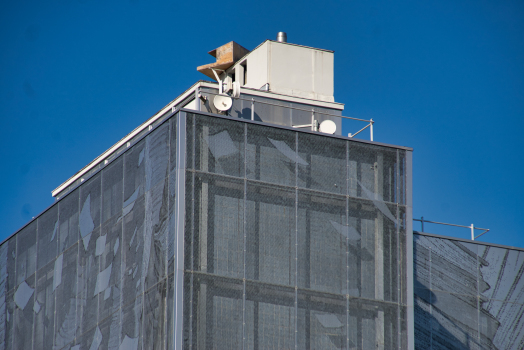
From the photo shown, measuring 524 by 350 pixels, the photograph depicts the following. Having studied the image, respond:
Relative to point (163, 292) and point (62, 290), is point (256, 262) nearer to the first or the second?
point (163, 292)

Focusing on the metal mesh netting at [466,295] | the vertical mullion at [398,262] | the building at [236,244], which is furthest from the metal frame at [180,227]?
the metal mesh netting at [466,295]

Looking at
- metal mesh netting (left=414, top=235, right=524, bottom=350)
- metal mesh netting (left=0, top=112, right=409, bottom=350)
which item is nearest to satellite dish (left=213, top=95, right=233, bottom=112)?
metal mesh netting (left=0, top=112, right=409, bottom=350)

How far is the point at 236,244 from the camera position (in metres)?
34.1

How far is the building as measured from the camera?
33438 mm

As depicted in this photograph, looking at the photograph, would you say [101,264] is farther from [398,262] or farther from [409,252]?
[409,252]

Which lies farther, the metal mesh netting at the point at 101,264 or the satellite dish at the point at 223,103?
the satellite dish at the point at 223,103

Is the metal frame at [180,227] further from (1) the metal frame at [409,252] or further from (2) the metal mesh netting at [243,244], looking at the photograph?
(1) the metal frame at [409,252]

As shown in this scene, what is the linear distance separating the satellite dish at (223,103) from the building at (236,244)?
0.03 metres

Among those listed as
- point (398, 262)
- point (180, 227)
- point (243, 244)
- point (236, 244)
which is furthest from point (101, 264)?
point (398, 262)

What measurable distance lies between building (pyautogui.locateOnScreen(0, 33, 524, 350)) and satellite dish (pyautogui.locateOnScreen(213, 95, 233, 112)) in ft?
0.11

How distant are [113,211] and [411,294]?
33.7 ft

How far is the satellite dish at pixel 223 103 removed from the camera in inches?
1453

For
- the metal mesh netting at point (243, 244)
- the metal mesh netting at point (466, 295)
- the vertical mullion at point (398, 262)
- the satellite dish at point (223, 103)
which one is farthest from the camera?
the metal mesh netting at point (466, 295)

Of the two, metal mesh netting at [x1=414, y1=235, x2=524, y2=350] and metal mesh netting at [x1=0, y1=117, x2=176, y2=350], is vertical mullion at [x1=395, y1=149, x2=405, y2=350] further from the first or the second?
metal mesh netting at [x1=0, y1=117, x2=176, y2=350]
